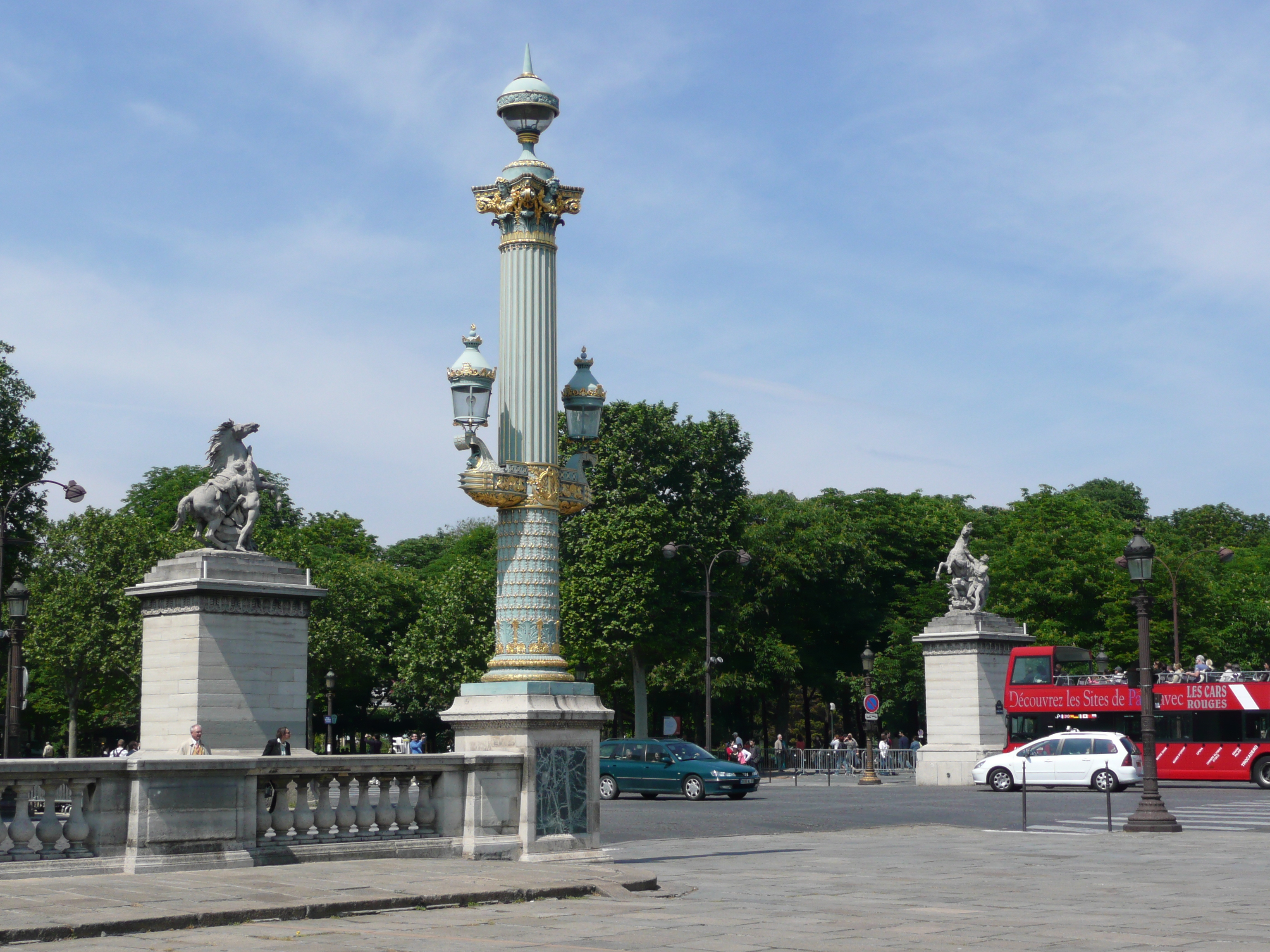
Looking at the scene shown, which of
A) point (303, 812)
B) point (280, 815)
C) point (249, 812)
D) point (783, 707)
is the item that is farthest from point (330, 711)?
point (249, 812)

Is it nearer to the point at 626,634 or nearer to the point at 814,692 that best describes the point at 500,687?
the point at 626,634

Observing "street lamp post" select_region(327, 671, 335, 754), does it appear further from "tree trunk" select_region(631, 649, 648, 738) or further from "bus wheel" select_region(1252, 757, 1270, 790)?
"bus wheel" select_region(1252, 757, 1270, 790)

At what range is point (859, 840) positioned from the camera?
2317 cm

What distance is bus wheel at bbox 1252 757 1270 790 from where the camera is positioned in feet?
134

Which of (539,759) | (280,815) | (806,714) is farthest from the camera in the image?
(806,714)

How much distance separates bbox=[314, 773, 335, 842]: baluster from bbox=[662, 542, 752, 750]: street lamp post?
3589cm

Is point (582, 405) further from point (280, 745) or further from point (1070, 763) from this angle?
point (1070, 763)

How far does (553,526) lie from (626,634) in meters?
36.7

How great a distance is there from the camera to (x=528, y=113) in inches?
735

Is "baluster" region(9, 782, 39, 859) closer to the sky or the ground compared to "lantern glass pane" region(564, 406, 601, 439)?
closer to the ground

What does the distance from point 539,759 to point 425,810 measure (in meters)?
1.42

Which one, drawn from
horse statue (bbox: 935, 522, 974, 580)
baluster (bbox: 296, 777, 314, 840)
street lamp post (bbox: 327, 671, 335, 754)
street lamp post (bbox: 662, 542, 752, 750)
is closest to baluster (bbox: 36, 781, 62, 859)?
baluster (bbox: 296, 777, 314, 840)

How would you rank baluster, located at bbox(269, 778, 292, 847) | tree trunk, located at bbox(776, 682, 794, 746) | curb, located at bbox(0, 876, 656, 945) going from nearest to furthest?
curb, located at bbox(0, 876, 656, 945), baluster, located at bbox(269, 778, 292, 847), tree trunk, located at bbox(776, 682, 794, 746)

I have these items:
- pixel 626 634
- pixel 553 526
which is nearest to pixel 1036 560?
pixel 626 634
